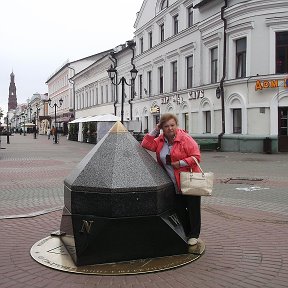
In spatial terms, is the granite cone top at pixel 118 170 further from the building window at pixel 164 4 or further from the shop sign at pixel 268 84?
the building window at pixel 164 4

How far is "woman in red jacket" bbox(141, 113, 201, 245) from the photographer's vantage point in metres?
4.93

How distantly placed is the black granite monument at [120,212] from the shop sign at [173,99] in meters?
26.2

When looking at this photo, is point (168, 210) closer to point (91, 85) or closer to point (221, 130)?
point (221, 130)

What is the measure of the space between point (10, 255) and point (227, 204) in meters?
4.69

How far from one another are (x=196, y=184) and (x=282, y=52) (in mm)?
19941

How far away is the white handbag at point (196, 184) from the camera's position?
4.75 metres

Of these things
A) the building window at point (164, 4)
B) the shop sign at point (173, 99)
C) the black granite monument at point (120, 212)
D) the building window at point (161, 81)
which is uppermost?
the building window at point (164, 4)

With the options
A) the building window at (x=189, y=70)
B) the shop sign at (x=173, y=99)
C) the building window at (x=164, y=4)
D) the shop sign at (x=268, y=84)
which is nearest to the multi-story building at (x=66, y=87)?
the building window at (x=164, y=4)

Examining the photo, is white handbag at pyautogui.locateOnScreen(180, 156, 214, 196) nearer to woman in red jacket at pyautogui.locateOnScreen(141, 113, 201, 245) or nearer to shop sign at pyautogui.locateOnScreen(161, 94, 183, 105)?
woman in red jacket at pyautogui.locateOnScreen(141, 113, 201, 245)

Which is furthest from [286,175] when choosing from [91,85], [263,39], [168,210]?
[91,85]

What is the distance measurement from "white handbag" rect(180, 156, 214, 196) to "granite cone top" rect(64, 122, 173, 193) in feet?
0.76

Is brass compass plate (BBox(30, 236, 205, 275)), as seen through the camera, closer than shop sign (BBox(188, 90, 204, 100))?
Yes

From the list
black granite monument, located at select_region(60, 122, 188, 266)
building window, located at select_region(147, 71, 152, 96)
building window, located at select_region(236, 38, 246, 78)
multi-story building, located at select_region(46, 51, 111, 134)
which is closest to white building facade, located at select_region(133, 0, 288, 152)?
building window, located at select_region(236, 38, 246, 78)

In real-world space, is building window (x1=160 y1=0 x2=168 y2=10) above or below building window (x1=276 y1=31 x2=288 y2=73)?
above
